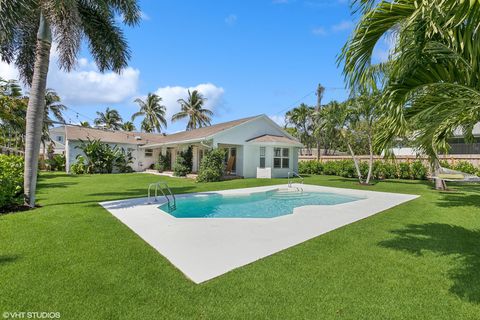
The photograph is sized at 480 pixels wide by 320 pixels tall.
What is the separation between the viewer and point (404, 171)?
70.1ft

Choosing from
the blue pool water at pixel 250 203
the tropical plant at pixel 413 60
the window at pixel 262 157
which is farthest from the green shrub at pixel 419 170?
the tropical plant at pixel 413 60

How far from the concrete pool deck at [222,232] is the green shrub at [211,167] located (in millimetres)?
8547

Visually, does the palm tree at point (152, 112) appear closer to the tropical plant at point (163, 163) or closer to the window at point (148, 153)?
the window at point (148, 153)

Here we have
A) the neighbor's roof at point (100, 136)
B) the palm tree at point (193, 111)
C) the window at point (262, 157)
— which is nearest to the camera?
the window at point (262, 157)

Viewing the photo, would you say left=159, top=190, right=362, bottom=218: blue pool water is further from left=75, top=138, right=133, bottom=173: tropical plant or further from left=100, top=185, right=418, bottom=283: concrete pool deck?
left=75, top=138, right=133, bottom=173: tropical plant

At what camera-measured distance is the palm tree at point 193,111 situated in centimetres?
4266

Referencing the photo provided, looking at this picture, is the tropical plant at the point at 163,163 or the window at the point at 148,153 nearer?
the tropical plant at the point at 163,163

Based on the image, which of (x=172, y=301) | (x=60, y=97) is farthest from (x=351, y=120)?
(x=60, y=97)

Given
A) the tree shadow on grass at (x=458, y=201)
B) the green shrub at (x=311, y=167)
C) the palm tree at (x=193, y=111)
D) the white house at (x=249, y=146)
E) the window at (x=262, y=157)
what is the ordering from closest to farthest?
the tree shadow on grass at (x=458, y=201) → the white house at (x=249, y=146) → the window at (x=262, y=157) → the green shrub at (x=311, y=167) → the palm tree at (x=193, y=111)

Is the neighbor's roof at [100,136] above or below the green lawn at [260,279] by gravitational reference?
above

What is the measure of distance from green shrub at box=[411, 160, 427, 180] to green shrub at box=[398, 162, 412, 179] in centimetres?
32

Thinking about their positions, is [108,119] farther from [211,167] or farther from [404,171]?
[404,171]

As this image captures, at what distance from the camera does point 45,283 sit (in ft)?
13.0

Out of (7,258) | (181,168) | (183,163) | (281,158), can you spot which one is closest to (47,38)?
(7,258)
